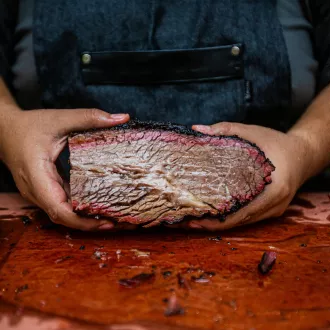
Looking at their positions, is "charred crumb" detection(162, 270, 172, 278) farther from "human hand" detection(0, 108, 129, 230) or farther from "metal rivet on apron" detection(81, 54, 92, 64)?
"metal rivet on apron" detection(81, 54, 92, 64)

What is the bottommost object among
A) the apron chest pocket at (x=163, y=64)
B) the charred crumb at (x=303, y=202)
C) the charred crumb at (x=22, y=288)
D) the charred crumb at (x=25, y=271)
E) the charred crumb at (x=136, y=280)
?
the charred crumb at (x=303, y=202)

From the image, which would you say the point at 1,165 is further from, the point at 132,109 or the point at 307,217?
the point at 307,217

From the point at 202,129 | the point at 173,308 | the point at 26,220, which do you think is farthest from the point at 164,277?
the point at 26,220

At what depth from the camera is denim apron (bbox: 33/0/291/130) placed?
80.5 inches

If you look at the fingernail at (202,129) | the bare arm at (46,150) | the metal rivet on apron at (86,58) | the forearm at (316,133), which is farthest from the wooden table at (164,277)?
the metal rivet on apron at (86,58)

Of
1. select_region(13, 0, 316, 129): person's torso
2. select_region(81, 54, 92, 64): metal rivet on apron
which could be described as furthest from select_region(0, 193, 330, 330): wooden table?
select_region(81, 54, 92, 64): metal rivet on apron

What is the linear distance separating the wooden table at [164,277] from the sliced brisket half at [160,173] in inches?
4.7

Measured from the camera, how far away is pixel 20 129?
1824 millimetres

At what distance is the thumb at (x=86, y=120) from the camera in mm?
A: 1736

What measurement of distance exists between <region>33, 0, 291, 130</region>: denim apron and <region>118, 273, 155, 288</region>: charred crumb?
2.96 feet

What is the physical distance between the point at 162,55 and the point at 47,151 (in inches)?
26.4

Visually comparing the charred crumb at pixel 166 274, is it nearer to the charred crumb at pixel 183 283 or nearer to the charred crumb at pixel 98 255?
the charred crumb at pixel 183 283

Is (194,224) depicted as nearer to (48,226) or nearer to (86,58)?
(48,226)

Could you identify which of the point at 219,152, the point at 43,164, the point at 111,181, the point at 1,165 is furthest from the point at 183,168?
the point at 1,165
